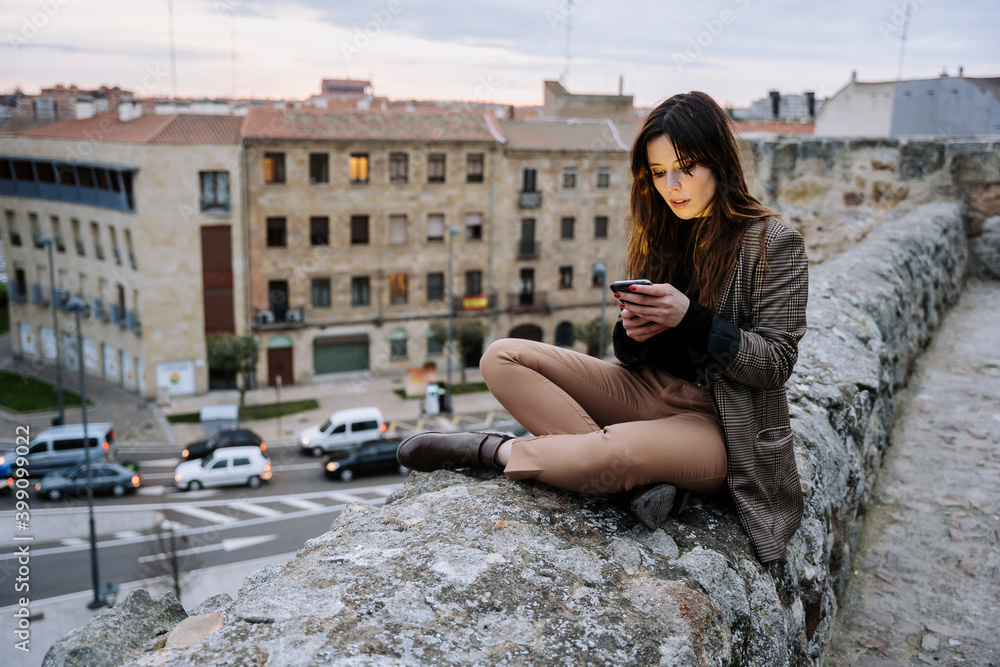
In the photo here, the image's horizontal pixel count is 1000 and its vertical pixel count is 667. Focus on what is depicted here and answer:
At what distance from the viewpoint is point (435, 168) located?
1291 inches

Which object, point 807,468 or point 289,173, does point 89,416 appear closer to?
point 289,173

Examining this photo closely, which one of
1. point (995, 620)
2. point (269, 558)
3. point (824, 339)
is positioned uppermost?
point (824, 339)

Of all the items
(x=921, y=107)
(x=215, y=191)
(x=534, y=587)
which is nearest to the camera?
(x=534, y=587)

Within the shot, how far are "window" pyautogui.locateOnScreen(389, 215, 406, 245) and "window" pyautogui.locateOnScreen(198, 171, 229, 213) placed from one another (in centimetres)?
615

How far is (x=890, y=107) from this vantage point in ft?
44.3

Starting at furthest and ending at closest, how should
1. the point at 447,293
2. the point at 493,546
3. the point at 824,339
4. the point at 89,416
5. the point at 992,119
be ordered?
the point at 447,293, the point at 89,416, the point at 992,119, the point at 824,339, the point at 493,546

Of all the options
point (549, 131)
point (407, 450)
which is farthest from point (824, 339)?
point (549, 131)

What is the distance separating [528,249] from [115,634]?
3294cm

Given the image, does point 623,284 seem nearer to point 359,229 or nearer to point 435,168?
point 359,229

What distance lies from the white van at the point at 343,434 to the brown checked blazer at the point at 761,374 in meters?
23.2

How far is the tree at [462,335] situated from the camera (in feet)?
107

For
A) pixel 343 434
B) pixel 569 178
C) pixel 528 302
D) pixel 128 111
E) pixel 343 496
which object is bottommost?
pixel 343 496

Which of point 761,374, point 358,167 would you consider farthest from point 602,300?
point 761,374

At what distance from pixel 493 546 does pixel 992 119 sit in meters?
12.2
